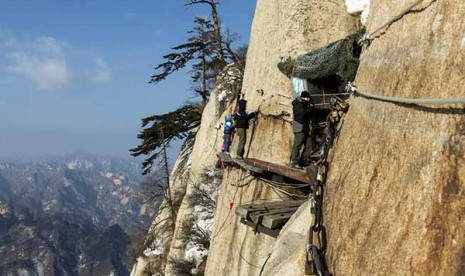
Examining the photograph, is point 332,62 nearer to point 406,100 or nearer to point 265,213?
point 265,213

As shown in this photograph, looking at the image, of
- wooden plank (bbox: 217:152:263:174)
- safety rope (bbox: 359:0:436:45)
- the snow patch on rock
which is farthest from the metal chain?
the snow patch on rock

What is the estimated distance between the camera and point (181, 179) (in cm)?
3397

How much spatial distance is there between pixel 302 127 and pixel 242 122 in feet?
12.0

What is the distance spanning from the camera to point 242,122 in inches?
613

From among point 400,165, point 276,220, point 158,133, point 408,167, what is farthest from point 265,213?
point 158,133

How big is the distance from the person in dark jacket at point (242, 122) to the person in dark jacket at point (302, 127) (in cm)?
307

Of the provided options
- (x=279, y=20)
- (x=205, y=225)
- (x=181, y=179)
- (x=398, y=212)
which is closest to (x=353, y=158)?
(x=398, y=212)

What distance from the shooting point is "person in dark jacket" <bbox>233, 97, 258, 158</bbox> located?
1551 centimetres

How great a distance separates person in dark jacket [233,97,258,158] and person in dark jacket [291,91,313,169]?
3.07 m

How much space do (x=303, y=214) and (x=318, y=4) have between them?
7.96 m

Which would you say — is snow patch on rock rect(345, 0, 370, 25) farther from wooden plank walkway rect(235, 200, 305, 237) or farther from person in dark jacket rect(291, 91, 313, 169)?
wooden plank walkway rect(235, 200, 305, 237)

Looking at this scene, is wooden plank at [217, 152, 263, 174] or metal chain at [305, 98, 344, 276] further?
wooden plank at [217, 152, 263, 174]

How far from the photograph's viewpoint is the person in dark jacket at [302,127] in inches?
465

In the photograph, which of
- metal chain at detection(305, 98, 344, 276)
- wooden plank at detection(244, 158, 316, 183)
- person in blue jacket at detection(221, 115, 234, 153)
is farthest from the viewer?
person in blue jacket at detection(221, 115, 234, 153)
